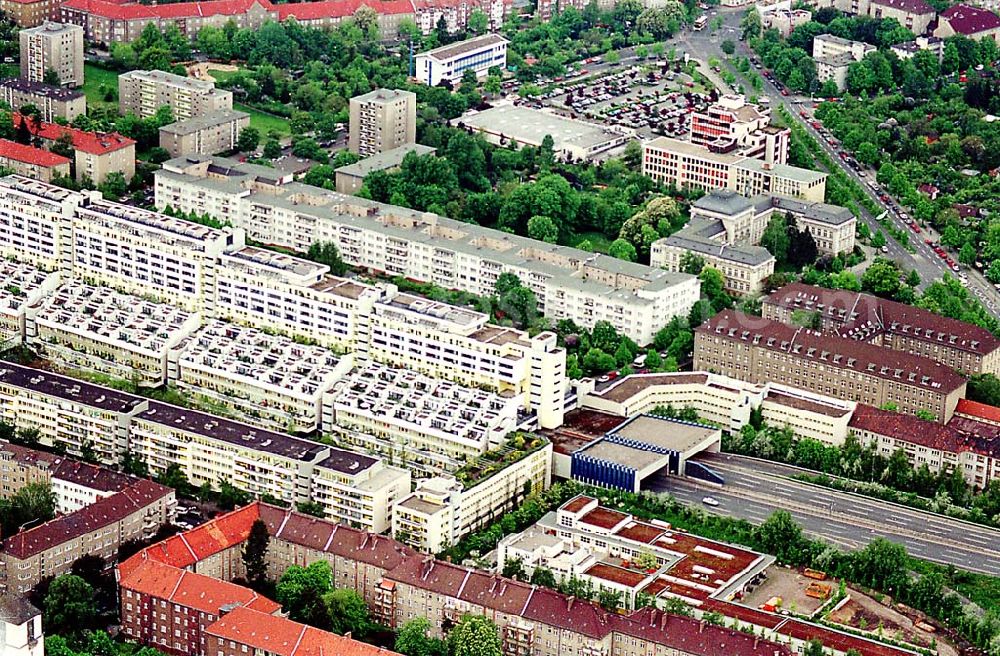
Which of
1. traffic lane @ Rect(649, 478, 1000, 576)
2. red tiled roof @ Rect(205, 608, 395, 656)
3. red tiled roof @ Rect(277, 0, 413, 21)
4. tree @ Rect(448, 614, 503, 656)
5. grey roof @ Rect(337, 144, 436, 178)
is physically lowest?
traffic lane @ Rect(649, 478, 1000, 576)

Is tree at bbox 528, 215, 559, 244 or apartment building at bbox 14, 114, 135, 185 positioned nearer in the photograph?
tree at bbox 528, 215, 559, 244

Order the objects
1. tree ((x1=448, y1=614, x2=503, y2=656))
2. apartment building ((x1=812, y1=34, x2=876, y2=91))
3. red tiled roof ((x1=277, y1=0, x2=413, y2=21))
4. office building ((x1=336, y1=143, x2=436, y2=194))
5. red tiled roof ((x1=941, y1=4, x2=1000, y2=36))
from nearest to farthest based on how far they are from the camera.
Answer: tree ((x1=448, y1=614, x2=503, y2=656)), office building ((x1=336, y1=143, x2=436, y2=194)), apartment building ((x1=812, y1=34, x2=876, y2=91)), red tiled roof ((x1=277, y1=0, x2=413, y2=21)), red tiled roof ((x1=941, y1=4, x2=1000, y2=36))

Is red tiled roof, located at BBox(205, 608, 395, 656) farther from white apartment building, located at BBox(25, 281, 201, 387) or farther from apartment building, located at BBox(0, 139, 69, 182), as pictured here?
apartment building, located at BBox(0, 139, 69, 182)

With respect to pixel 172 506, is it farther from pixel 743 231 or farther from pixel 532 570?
pixel 743 231

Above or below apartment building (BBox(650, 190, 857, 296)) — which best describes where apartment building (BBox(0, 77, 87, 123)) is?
above

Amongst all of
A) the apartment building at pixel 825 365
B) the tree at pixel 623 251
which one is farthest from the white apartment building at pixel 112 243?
the apartment building at pixel 825 365

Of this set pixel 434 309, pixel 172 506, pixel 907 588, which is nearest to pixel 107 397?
pixel 172 506

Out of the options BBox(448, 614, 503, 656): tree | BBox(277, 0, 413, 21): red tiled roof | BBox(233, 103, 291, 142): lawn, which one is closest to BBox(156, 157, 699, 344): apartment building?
BBox(233, 103, 291, 142): lawn

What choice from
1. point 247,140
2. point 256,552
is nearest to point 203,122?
point 247,140
